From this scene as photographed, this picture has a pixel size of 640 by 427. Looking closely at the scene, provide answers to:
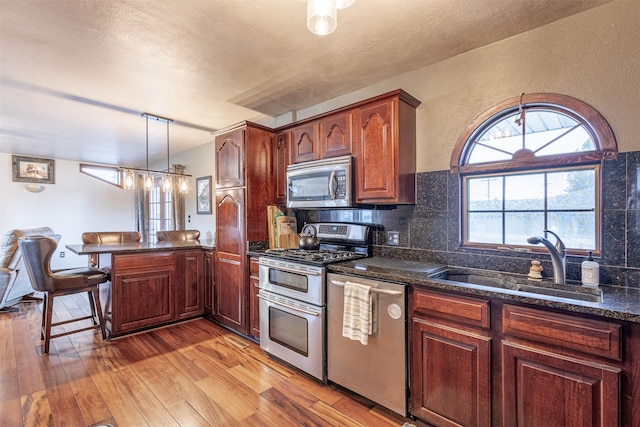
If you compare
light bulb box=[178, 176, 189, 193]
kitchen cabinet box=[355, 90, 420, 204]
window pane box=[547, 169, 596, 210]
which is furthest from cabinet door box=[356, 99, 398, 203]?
light bulb box=[178, 176, 189, 193]

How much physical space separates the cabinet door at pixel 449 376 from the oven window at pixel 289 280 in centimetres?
90

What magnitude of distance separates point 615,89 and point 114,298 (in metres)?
4.38

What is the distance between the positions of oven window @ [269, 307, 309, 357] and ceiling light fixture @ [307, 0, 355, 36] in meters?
2.00

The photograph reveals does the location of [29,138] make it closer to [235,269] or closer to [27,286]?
[27,286]

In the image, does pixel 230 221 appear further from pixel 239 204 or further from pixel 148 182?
pixel 148 182

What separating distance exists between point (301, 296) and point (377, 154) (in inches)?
51.3

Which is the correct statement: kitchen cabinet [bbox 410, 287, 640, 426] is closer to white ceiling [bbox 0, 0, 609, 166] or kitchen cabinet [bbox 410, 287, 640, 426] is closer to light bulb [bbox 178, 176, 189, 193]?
white ceiling [bbox 0, 0, 609, 166]

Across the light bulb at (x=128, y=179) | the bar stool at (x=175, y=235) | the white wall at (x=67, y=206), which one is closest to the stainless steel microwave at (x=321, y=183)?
the light bulb at (x=128, y=179)

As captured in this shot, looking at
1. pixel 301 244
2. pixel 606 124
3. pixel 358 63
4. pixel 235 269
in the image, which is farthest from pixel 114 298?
pixel 606 124

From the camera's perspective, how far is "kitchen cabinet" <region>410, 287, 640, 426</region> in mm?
1234

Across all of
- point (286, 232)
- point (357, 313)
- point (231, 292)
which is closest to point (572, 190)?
point (357, 313)

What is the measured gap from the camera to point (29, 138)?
4.86 m

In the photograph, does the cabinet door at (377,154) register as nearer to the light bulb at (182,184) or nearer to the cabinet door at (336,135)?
the cabinet door at (336,135)

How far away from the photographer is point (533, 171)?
6.62 ft
